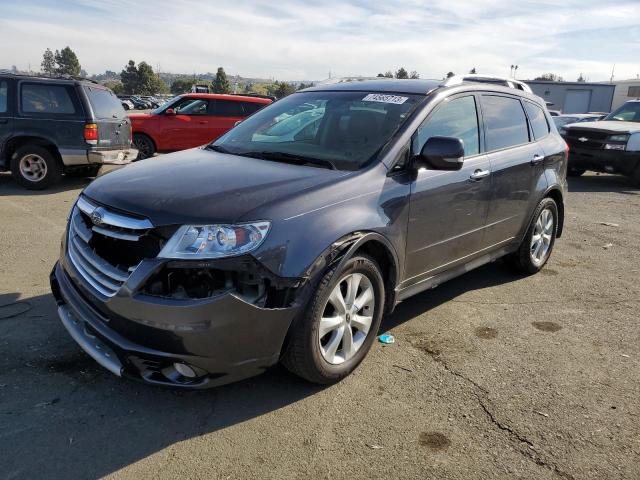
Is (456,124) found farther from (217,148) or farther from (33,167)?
(33,167)

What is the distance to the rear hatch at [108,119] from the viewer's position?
886cm

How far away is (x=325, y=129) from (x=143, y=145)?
9758 millimetres

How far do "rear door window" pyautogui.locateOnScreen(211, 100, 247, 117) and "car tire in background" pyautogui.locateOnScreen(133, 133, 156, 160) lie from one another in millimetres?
1682

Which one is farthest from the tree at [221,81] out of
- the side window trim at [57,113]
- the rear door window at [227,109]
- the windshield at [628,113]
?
the side window trim at [57,113]

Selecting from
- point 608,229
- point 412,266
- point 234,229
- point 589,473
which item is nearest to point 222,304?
point 234,229

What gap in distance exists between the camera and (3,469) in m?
2.43

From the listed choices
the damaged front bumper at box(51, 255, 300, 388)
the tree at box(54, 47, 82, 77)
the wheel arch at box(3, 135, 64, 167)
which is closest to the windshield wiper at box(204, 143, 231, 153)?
the damaged front bumper at box(51, 255, 300, 388)

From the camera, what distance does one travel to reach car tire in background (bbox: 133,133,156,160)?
41.2ft

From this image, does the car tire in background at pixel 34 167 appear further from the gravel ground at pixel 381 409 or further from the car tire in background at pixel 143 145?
the gravel ground at pixel 381 409

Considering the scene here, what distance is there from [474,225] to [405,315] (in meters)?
0.91

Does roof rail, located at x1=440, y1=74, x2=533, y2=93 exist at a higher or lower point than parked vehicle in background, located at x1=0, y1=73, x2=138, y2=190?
higher

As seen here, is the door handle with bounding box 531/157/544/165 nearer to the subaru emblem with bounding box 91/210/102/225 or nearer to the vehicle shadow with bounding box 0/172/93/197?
the subaru emblem with bounding box 91/210/102/225

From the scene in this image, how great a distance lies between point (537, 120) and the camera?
532 cm

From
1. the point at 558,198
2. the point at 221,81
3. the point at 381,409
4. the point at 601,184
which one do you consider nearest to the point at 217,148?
the point at 381,409
